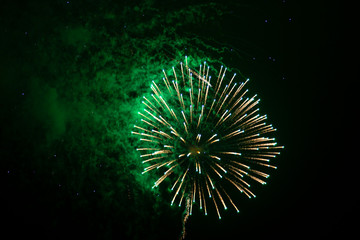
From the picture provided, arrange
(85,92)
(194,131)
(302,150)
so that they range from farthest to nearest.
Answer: (302,150) < (85,92) < (194,131)

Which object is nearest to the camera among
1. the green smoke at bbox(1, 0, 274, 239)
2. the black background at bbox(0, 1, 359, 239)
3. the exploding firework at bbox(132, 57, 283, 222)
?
the exploding firework at bbox(132, 57, 283, 222)

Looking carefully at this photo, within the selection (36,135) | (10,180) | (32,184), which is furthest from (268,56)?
(10,180)

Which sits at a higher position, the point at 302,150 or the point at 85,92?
the point at 85,92

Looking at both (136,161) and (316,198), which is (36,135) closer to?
(136,161)

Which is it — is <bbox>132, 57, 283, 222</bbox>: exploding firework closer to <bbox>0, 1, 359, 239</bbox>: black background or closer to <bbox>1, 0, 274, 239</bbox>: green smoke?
<bbox>1, 0, 274, 239</bbox>: green smoke

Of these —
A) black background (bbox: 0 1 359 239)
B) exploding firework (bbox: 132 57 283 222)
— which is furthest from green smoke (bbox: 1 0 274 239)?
black background (bbox: 0 1 359 239)

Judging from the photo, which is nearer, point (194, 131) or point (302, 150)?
point (194, 131)

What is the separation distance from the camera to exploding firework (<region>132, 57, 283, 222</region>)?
4.08 meters

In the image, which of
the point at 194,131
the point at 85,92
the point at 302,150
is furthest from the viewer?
the point at 302,150

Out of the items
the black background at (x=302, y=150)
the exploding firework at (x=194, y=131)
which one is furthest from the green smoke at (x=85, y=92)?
the black background at (x=302, y=150)

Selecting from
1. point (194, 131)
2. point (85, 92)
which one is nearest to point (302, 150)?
point (194, 131)

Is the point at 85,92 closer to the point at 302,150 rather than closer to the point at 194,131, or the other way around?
the point at 194,131

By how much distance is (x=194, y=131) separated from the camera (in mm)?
4055

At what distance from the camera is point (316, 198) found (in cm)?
488
